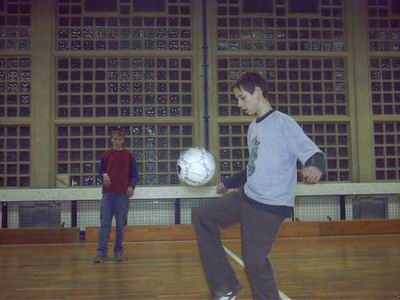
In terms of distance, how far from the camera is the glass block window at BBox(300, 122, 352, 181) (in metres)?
8.74

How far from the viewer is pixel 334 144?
8.80 m

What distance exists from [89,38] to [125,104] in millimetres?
1390

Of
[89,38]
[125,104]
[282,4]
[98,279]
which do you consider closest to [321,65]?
[282,4]

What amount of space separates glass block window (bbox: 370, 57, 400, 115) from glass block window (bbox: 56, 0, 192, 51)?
11.9 ft

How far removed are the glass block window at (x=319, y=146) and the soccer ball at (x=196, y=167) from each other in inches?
29.1

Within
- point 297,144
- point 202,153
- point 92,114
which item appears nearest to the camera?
point 297,144

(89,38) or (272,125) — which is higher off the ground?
(89,38)

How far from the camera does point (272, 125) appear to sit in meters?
2.45

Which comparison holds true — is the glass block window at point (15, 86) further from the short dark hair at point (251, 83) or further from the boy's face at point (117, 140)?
the short dark hair at point (251, 83)

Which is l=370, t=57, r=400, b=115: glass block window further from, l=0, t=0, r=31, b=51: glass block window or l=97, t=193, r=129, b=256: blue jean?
l=0, t=0, r=31, b=51: glass block window

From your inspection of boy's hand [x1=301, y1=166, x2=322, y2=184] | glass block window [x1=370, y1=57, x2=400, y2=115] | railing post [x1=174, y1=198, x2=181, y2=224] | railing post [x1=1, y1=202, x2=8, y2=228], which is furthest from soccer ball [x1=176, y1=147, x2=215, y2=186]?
boy's hand [x1=301, y1=166, x2=322, y2=184]

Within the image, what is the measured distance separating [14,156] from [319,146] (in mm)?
5613

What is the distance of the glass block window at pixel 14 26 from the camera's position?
27.5ft

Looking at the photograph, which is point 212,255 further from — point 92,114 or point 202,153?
point 92,114
